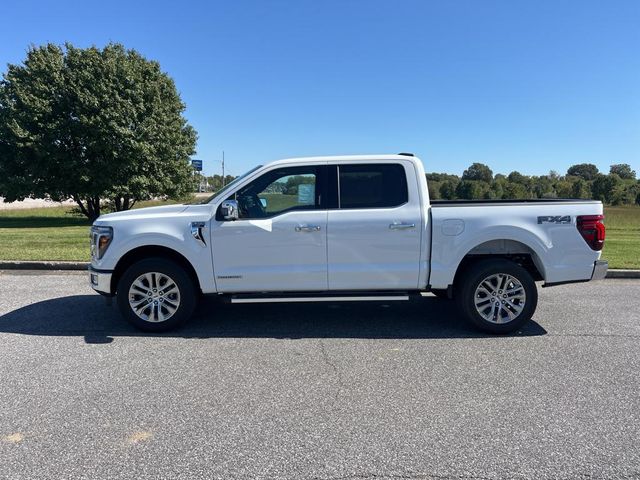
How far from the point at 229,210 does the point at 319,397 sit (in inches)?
92.3

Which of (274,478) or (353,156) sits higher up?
(353,156)

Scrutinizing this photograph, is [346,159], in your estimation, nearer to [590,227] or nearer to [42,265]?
[590,227]

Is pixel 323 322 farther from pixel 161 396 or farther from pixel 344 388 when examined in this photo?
pixel 161 396

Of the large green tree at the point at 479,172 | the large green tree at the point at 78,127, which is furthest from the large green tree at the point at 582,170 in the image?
the large green tree at the point at 78,127

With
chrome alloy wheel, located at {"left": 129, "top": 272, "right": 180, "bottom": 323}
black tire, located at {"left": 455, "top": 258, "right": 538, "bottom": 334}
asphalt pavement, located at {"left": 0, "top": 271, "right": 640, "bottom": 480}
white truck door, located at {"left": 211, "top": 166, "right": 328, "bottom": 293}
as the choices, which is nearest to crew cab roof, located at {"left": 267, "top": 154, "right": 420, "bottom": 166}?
white truck door, located at {"left": 211, "top": 166, "right": 328, "bottom": 293}

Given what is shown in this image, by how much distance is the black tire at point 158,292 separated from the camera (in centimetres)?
516

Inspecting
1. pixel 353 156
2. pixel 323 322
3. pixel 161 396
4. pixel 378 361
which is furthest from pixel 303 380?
pixel 353 156

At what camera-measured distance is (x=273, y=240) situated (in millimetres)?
5094

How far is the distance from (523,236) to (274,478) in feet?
12.6

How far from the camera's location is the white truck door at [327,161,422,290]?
5.09m

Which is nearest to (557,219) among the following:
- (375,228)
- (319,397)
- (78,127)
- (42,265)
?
(375,228)

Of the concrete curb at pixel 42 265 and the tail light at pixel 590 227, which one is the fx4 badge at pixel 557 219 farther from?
the concrete curb at pixel 42 265

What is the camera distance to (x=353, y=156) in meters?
5.36

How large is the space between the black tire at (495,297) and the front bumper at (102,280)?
404 centimetres
